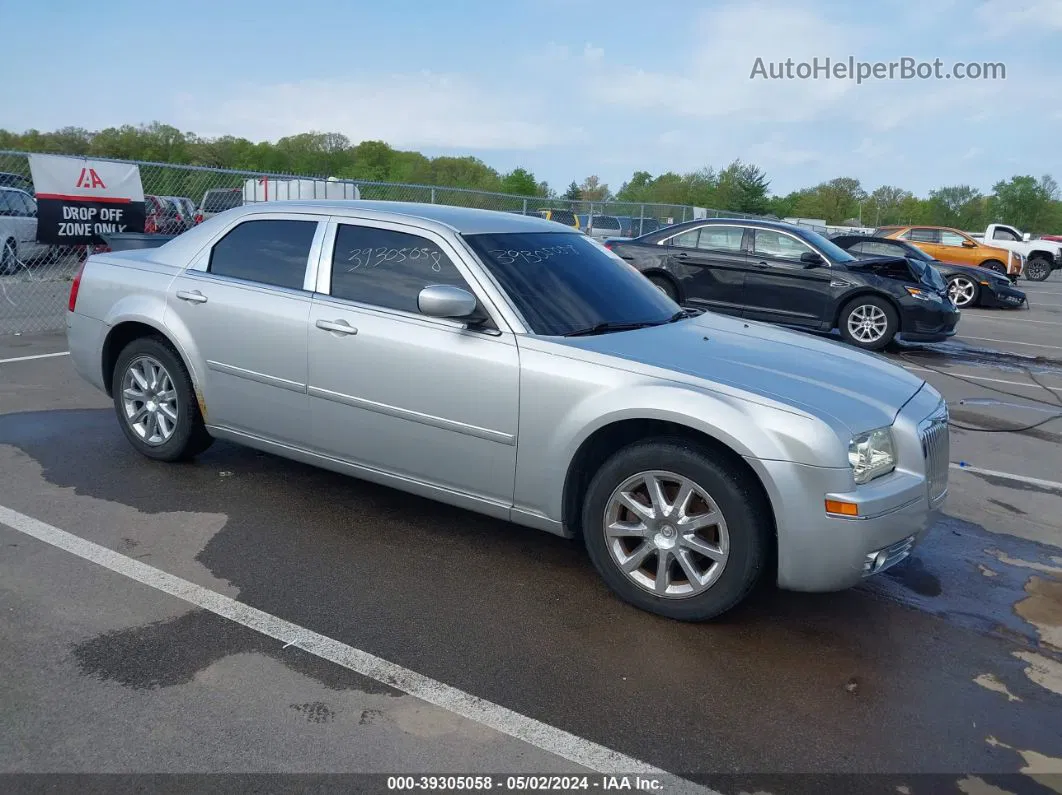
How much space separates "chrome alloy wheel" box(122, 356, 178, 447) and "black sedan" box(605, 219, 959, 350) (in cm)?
846

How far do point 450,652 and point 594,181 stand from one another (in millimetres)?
97825

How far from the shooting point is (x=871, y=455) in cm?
368

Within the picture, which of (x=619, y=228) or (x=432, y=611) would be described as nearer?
(x=432, y=611)

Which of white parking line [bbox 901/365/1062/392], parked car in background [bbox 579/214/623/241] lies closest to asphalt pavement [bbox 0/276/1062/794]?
white parking line [bbox 901/365/1062/392]

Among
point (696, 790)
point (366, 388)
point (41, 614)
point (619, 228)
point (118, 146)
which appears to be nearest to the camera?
point (696, 790)

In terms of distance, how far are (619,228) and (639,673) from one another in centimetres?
2120

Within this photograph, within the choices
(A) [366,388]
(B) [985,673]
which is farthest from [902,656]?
(A) [366,388]

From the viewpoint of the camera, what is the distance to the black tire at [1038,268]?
3212 centimetres

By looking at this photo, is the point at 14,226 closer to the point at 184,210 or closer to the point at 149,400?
the point at 184,210

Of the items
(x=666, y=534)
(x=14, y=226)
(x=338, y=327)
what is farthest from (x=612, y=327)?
(x=14, y=226)

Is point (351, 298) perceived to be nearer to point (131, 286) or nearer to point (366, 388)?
point (366, 388)

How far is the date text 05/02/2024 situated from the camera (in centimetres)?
275

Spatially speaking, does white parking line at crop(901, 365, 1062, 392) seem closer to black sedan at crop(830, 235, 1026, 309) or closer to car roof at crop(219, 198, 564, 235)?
car roof at crop(219, 198, 564, 235)

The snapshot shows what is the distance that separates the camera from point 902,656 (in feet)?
12.3
